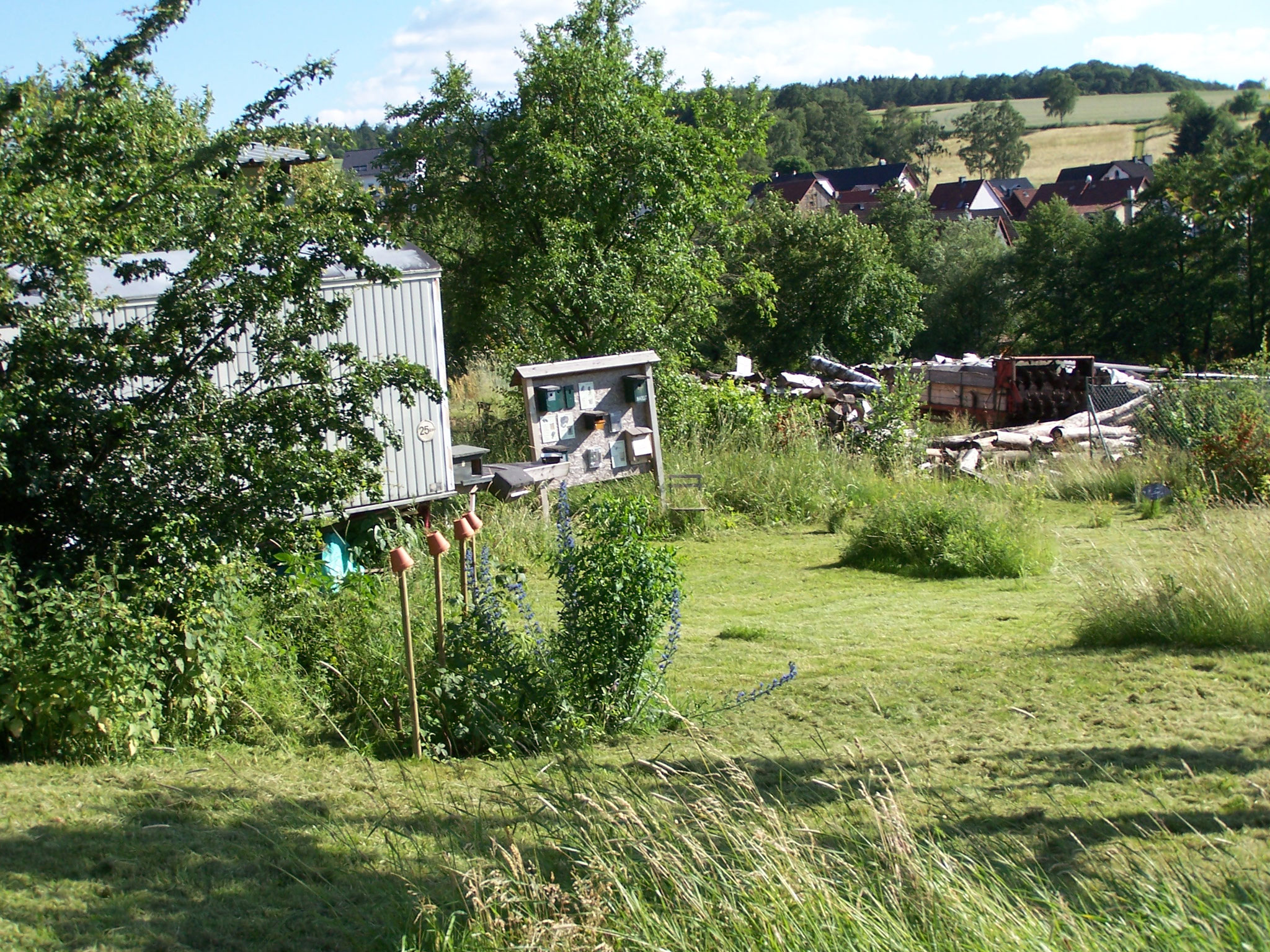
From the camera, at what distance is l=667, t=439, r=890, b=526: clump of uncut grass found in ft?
49.9

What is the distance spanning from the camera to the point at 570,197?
1944 cm

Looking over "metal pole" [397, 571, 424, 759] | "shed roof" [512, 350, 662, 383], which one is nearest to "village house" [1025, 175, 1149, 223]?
"shed roof" [512, 350, 662, 383]

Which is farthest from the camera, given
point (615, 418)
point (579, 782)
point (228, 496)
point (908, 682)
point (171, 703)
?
point (615, 418)

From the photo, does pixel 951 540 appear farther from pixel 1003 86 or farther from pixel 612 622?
pixel 1003 86

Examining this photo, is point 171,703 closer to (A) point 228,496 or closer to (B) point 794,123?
(A) point 228,496

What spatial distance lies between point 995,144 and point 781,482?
101 meters

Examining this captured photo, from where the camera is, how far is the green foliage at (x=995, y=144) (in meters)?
105

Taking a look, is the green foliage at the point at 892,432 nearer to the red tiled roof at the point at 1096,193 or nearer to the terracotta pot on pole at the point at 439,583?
the terracotta pot on pole at the point at 439,583

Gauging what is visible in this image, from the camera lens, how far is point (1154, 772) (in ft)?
16.7

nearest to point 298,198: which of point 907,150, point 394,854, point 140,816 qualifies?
point 140,816

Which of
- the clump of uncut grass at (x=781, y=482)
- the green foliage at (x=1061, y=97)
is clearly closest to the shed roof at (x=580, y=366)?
the clump of uncut grass at (x=781, y=482)

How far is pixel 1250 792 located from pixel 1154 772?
414mm

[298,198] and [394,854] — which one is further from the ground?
[298,198]

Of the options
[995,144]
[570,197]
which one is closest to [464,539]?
[570,197]
